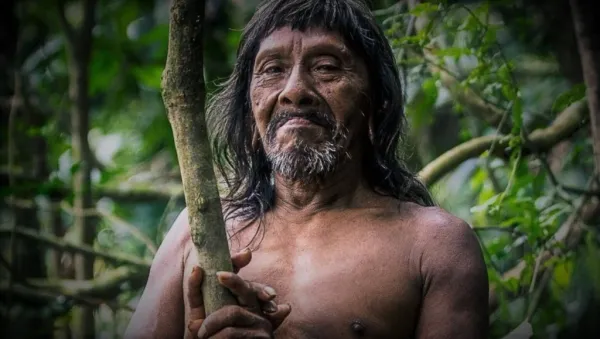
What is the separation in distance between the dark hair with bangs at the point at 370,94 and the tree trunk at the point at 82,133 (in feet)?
5.19

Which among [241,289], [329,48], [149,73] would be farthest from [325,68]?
[149,73]

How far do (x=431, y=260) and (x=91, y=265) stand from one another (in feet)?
9.05

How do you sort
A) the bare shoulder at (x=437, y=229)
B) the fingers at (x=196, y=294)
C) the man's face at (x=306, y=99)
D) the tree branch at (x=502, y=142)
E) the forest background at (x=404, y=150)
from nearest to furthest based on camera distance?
the fingers at (x=196, y=294) < the bare shoulder at (x=437, y=229) < the man's face at (x=306, y=99) < the forest background at (x=404, y=150) < the tree branch at (x=502, y=142)

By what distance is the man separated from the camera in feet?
8.55

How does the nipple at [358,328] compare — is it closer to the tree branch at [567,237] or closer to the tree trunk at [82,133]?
the tree branch at [567,237]

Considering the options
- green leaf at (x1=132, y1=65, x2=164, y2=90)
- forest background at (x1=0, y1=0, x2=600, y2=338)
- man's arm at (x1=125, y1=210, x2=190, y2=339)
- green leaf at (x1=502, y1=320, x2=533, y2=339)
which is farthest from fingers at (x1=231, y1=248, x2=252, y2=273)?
green leaf at (x1=132, y1=65, x2=164, y2=90)

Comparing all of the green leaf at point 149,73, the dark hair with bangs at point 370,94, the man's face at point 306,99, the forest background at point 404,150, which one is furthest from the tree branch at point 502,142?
the green leaf at point 149,73

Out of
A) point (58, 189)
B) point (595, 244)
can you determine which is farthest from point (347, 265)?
A: point (58, 189)

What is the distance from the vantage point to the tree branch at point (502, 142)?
3760 mm

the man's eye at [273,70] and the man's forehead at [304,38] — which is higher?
the man's forehead at [304,38]

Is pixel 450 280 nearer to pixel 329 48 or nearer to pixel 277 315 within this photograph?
pixel 277 315

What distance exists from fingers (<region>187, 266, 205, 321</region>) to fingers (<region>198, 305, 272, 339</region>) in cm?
5

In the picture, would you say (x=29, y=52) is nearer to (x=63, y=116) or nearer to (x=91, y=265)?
(x=63, y=116)

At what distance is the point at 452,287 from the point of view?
2.57m
